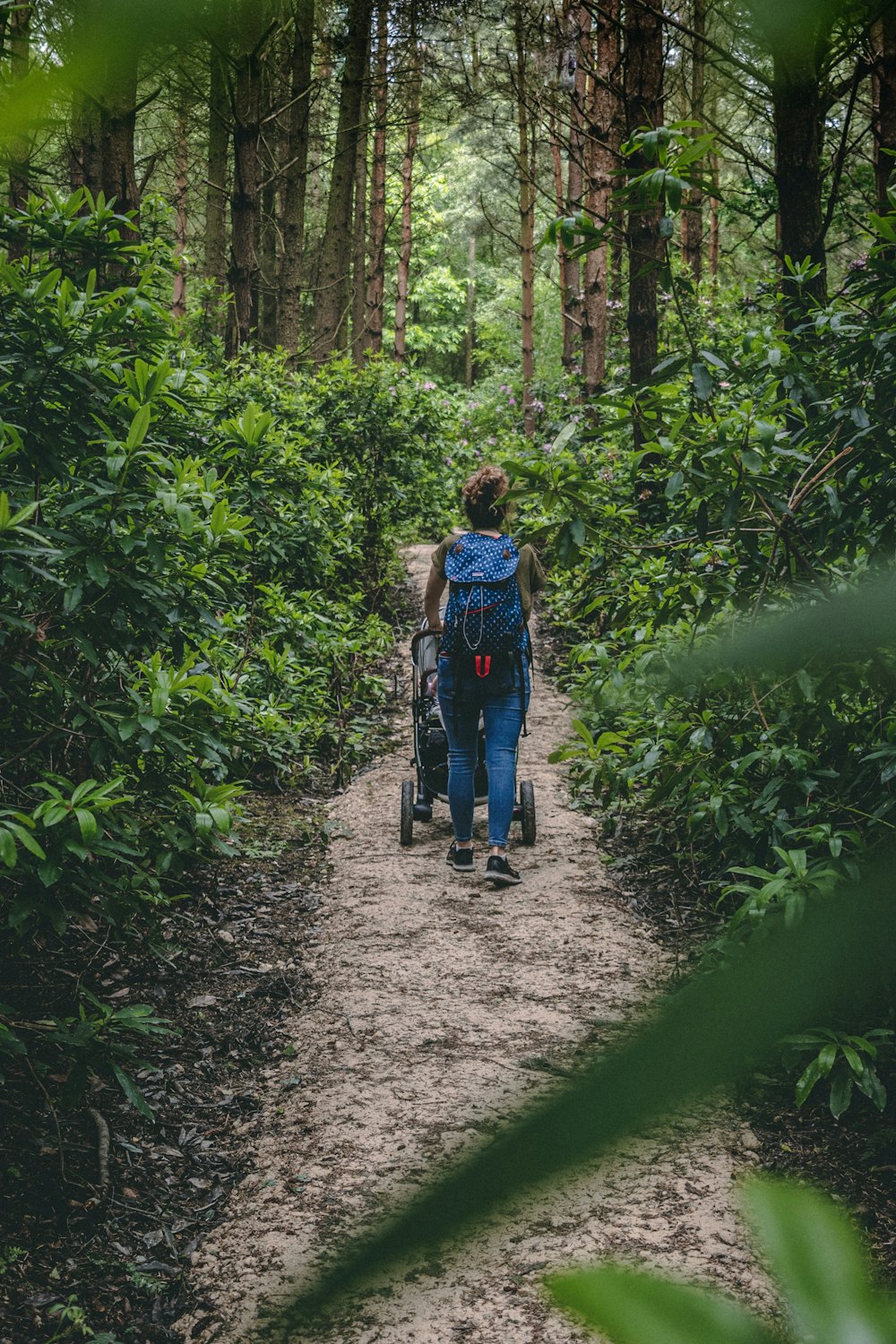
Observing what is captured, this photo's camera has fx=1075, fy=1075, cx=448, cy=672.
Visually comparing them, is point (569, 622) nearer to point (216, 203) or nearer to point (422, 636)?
point (422, 636)

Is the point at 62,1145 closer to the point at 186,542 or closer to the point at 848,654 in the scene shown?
the point at 186,542

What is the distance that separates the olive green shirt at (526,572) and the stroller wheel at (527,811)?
3.79ft

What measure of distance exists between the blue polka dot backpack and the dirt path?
120cm

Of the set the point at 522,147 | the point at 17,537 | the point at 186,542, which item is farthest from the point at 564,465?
the point at 522,147

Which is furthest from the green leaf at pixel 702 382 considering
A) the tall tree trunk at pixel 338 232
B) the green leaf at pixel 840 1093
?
the tall tree trunk at pixel 338 232

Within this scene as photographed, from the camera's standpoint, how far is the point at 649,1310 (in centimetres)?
23

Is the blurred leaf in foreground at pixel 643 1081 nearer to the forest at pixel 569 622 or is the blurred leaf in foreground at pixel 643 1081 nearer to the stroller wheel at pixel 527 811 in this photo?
the forest at pixel 569 622

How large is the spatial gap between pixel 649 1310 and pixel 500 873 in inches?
212

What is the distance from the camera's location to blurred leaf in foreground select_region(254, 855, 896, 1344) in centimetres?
20

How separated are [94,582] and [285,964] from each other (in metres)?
2.48

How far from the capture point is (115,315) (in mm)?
3164

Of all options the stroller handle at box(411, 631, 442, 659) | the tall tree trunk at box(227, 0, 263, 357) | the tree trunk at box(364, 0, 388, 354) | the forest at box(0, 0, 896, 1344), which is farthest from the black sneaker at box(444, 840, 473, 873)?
the tree trunk at box(364, 0, 388, 354)

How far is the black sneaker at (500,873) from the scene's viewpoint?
552 cm

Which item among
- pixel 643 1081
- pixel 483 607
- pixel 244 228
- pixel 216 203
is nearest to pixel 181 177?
pixel 483 607
